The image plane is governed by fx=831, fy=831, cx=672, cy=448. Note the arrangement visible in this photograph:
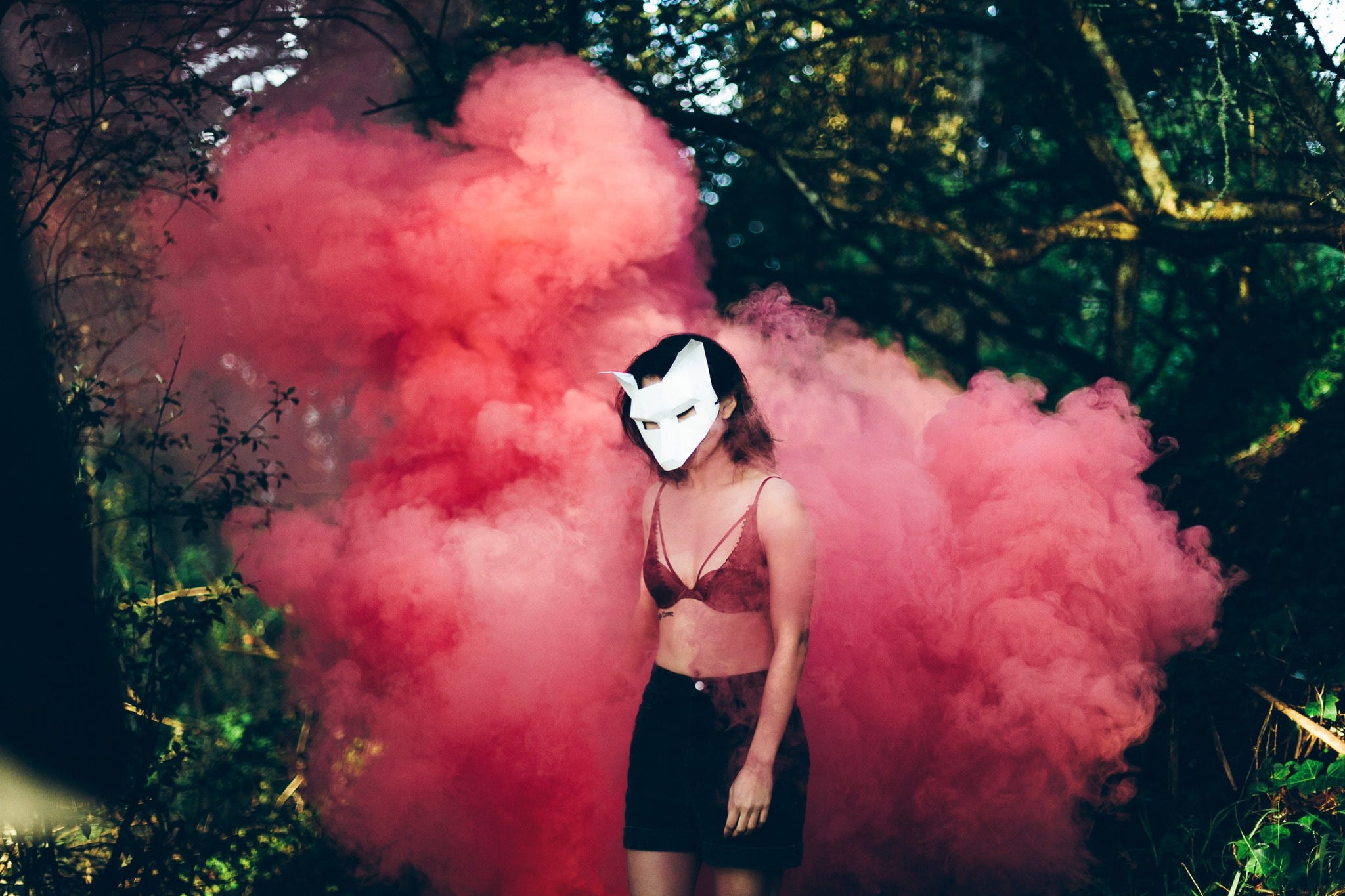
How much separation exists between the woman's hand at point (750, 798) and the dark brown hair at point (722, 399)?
81 cm

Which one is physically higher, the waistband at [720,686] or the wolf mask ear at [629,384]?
the wolf mask ear at [629,384]

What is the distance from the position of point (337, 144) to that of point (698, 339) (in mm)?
1890

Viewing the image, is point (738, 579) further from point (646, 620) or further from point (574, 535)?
point (574, 535)

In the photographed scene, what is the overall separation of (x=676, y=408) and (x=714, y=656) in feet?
2.25

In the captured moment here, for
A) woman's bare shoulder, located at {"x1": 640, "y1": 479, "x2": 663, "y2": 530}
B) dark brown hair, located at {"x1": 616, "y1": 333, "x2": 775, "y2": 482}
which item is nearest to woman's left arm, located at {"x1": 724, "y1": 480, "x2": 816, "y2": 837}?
dark brown hair, located at {"x1": 616, "y1": 333, "x2": 775, "y2": 482}

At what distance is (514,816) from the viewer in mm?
2934

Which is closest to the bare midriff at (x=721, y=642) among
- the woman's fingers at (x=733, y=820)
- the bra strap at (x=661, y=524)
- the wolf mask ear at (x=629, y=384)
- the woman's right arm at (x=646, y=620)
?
the bra strap at (x=661, y=524)

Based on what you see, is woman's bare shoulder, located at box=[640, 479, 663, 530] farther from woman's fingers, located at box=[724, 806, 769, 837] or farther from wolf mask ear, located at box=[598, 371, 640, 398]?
woman's fingers, located at box=[724, 806, 769, 837]

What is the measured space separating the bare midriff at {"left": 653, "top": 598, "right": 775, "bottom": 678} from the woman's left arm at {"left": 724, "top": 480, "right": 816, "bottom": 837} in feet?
0.14

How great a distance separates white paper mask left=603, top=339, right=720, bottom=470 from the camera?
7.52 feet


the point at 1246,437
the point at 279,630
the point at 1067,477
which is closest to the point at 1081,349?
the point at 1246,437

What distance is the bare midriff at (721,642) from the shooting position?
2254 millimetres

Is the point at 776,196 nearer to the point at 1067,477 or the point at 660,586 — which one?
the point at 1067,477

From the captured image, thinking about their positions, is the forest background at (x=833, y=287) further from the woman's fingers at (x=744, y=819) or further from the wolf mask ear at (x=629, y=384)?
the woman's fingers at (x=744, y=819)
